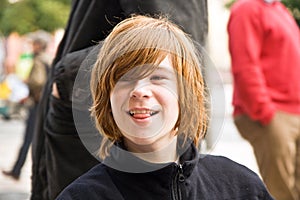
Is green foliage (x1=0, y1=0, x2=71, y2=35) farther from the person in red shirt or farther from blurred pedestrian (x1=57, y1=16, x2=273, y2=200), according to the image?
blurred pedestrian (x1=57, y1=16, x2=273, y2=200)

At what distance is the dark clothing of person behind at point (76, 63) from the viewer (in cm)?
252

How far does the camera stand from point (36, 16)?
2509 cm

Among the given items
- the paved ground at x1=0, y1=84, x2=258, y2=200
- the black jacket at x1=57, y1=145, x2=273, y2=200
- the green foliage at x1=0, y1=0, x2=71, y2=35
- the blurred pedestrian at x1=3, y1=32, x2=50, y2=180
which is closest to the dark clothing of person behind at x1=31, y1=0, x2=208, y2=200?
the black jacket at x1=57, y1=145, x2=273, y2=200

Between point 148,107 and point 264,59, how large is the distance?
116 inches

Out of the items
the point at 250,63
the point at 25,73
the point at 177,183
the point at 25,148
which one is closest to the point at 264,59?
the point at 250,63

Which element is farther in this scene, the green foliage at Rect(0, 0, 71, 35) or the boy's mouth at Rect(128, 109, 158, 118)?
the green foliage at Rect(0, 0, 71, 35)

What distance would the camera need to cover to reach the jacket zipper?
6.18 ft

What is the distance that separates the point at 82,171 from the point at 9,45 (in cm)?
2214

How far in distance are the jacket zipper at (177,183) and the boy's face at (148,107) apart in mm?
71

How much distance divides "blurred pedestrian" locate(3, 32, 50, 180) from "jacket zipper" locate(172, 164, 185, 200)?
6231mm

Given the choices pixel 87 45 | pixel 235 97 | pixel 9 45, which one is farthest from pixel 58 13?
pixel 87 45

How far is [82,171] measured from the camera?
2623mm

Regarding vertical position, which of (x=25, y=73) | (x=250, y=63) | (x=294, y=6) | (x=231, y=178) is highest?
(x=231, y=178)

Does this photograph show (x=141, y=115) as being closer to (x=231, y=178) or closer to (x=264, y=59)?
(x=231, y=178)
